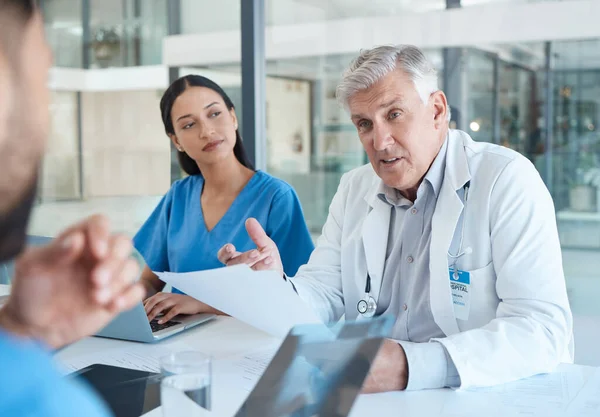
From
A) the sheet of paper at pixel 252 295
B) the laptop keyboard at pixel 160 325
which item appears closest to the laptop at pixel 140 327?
the laptop keyboard at pixel 160 325

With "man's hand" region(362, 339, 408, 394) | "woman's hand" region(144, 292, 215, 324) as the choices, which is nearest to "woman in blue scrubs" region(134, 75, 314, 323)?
"woman's hand" region(144, 292, 215, 324)

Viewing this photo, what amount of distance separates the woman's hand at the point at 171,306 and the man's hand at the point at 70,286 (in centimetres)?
137

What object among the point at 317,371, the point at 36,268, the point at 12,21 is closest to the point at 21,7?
the point at 12,21

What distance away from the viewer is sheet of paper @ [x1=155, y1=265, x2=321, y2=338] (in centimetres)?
138

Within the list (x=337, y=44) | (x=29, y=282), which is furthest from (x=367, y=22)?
(x=29, y=282)

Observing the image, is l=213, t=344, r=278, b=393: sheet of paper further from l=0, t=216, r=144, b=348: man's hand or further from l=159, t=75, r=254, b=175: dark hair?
l=159, t=75, r=254, b=175: dark hair

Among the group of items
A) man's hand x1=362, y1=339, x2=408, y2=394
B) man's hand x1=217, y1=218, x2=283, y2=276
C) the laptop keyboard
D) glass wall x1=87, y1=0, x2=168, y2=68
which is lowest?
the laptop keyboard

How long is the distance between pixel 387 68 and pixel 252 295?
0.72m

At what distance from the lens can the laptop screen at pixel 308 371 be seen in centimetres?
81

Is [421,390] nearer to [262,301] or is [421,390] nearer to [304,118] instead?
[262,301]

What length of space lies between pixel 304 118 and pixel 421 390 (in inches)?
112

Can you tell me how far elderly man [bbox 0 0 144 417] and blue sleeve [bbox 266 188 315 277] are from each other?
185 centimetres

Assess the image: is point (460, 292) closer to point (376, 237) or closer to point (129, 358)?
point (376, 237)

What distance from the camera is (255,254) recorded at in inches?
69.8
